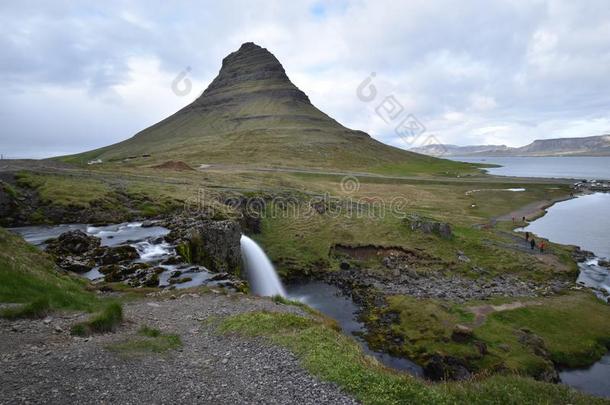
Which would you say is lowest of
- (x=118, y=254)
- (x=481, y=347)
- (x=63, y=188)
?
(x=481, y=347)

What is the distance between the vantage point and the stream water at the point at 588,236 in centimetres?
2991

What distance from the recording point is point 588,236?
78.1m

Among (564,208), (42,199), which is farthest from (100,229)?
(564,208)

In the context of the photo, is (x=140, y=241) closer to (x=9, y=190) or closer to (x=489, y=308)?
(x=9, y=190)

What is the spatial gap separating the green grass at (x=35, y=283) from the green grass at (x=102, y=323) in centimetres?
264

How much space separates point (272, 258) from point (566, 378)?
3575 centimetres

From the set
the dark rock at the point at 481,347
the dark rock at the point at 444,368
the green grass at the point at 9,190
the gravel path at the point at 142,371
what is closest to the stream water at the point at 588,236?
the dark rock at the point at 481,347

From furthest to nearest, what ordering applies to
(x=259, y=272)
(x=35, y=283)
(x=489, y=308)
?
(x=259, y=272) → (x=489, y=308) → (x=35, y=283)

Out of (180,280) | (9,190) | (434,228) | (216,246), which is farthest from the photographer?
(434,228)

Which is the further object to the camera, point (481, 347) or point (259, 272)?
point (259, 272)

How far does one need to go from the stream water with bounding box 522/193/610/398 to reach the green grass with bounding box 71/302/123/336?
107 ft

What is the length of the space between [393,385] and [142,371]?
352 inches

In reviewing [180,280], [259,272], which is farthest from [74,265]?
[259,272]

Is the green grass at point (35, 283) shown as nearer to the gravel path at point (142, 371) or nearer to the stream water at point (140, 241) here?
the gravel path at point (142, 371)
